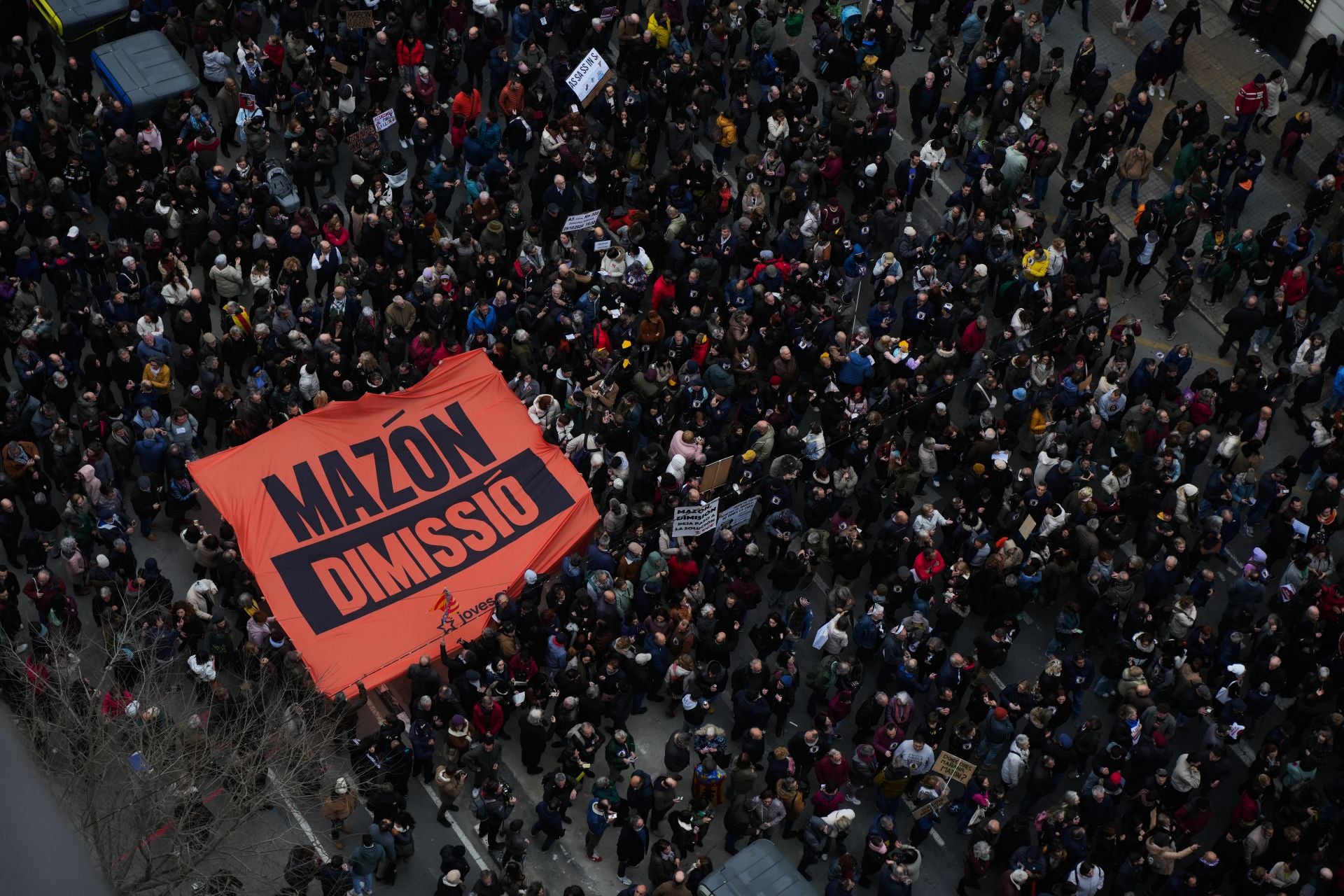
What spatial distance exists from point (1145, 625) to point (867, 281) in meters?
8.75

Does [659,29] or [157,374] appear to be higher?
[659,29]

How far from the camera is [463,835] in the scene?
21.1 meters

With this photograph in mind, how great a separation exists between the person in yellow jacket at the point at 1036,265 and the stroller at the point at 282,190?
1251 centimetres

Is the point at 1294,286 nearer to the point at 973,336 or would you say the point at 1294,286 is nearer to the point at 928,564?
the point at 973,336

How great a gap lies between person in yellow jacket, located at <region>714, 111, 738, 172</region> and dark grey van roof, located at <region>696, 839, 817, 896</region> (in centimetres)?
1436

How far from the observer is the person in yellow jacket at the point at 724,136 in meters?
28.7

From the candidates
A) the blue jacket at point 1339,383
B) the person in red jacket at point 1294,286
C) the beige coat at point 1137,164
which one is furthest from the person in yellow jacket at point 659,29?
the blue jacket at point 1339,383

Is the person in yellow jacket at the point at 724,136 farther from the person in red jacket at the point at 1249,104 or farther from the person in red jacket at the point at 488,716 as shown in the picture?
the person in red jacket at the point at 488,716

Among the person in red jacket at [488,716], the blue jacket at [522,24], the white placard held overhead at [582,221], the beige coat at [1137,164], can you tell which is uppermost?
the blue jacket at [522,24]

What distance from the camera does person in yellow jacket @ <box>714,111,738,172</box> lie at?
28703mm

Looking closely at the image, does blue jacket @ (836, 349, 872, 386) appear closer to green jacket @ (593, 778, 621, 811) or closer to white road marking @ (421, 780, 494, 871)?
green jacket @ (593, 778, 621, 811)

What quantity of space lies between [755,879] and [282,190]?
47.3 feet

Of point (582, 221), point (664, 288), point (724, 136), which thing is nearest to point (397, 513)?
point (664, 288)

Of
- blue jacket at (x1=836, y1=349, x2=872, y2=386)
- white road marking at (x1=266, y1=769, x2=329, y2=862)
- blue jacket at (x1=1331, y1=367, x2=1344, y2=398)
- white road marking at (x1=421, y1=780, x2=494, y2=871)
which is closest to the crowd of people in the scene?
blue jacket at (x1=836, y1=349, x2=872, y2=386)
